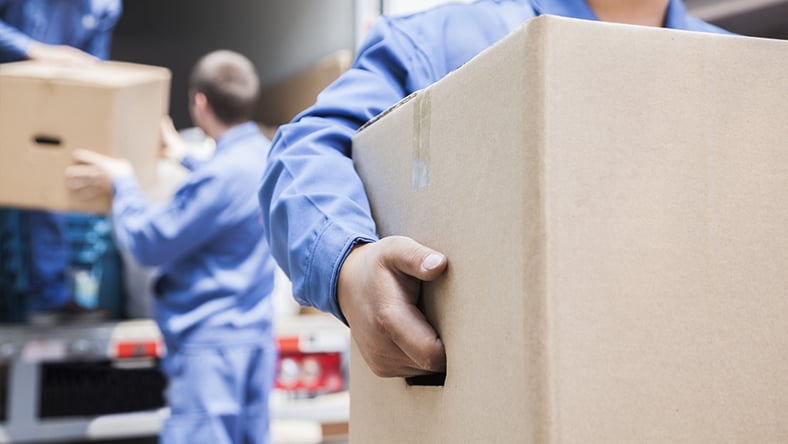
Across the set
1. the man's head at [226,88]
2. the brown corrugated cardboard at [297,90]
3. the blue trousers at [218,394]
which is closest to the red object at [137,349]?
the blue trousers at [218,394]

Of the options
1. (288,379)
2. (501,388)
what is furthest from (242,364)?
(501,388)

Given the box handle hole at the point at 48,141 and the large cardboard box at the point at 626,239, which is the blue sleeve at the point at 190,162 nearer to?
the box handle hole at the point at 48,141

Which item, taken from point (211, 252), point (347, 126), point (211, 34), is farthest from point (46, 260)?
point (347, 126)

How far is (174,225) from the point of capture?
2512 mm

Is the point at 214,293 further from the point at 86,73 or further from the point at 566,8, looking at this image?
the point at 566,8

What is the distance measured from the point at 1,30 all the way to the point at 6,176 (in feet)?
1.71

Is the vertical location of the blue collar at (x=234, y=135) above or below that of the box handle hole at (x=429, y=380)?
above

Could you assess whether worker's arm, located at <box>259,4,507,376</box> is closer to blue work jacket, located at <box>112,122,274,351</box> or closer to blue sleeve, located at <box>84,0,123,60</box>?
blue work jacket, located at <box>112,122,274,351</box>

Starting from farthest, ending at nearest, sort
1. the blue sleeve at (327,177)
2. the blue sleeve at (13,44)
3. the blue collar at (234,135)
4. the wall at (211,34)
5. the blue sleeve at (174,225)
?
the wall at (211,34), the blue collar at (234,135), the blue sleeve at (174,225), the blue sleeve at (13,44), the blue sleeve at (327,177)

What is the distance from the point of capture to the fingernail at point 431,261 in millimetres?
688

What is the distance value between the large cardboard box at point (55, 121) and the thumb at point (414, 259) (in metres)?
1.61

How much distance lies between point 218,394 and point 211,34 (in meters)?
2.13

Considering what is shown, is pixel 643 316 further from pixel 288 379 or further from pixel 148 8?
pixel 148 8

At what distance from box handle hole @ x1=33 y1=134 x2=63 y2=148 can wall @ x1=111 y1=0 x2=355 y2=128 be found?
1511 millimetres
